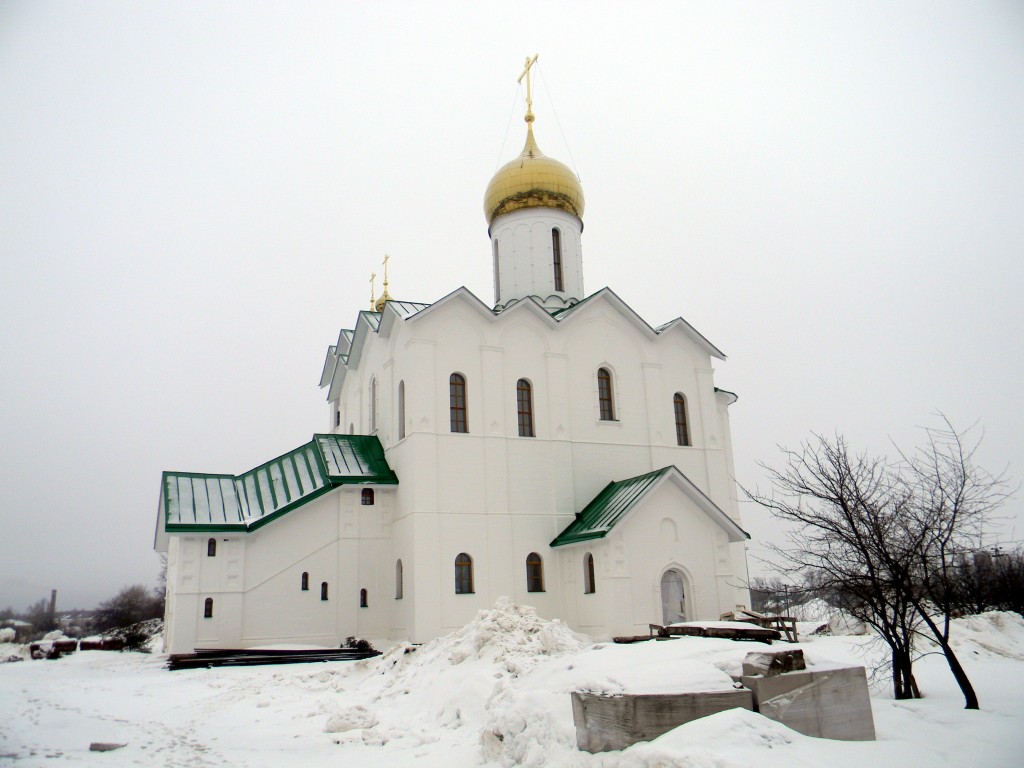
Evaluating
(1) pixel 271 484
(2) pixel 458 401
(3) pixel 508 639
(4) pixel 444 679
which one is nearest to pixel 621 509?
(2) pixel 458 401

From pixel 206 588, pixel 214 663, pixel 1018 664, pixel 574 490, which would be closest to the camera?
pixel 1018 664

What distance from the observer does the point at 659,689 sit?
7.51 meters

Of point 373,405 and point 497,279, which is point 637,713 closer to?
point 373,405

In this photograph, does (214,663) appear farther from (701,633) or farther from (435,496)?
(701,633)

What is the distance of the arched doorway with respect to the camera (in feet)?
62.0

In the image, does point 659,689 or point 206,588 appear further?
point 206,588

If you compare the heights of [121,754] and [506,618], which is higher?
[506,618]

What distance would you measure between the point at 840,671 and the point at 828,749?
1120 mm

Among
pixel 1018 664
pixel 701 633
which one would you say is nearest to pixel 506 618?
pixel 701 633

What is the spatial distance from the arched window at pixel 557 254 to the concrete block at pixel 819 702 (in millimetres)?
17526

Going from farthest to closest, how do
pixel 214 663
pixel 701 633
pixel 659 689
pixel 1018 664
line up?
1. pixel 214 663
2. pixel 1018 664
3. pixel 701 633
4. pixel 659 689

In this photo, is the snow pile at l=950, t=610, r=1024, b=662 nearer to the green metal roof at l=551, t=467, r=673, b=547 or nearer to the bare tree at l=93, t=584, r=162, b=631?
the green metal roof at l=551, t=467, r=673, b=547

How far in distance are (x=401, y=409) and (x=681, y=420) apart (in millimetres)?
7796

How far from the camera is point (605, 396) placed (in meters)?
22.0
